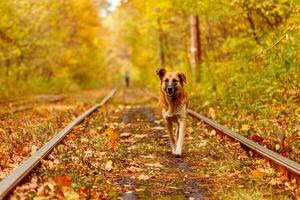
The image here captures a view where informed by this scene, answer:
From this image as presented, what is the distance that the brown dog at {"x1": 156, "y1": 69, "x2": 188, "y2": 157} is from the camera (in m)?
9.39

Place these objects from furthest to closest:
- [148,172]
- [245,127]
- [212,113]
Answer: [212,113]
[245,127]
[148,172]

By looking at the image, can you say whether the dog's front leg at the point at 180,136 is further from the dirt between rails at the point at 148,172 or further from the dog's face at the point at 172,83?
the dog's face at the point at 172,83

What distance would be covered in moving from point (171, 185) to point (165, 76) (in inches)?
113

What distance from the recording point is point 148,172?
784 centimetres

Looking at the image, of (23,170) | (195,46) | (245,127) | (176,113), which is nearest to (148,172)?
(23,170)

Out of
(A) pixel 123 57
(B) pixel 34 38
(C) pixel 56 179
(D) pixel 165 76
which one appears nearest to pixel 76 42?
(B) pixel 34 38

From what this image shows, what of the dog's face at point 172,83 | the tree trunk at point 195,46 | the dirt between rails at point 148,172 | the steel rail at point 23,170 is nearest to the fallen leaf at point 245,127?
the dirt between rails at point 148,172

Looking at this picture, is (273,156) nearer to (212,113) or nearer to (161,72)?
(161,72)

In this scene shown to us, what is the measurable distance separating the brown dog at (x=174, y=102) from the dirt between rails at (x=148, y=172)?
303mm

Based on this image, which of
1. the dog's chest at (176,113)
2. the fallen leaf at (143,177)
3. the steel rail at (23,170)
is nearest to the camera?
the steel rail at (23,170)

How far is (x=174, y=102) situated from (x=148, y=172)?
209 centimetres

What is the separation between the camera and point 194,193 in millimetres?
6523

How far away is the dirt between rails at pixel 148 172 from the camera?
6.25 m

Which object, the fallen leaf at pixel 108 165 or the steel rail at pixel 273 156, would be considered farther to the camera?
the fallen leaf at pixel 108 165
